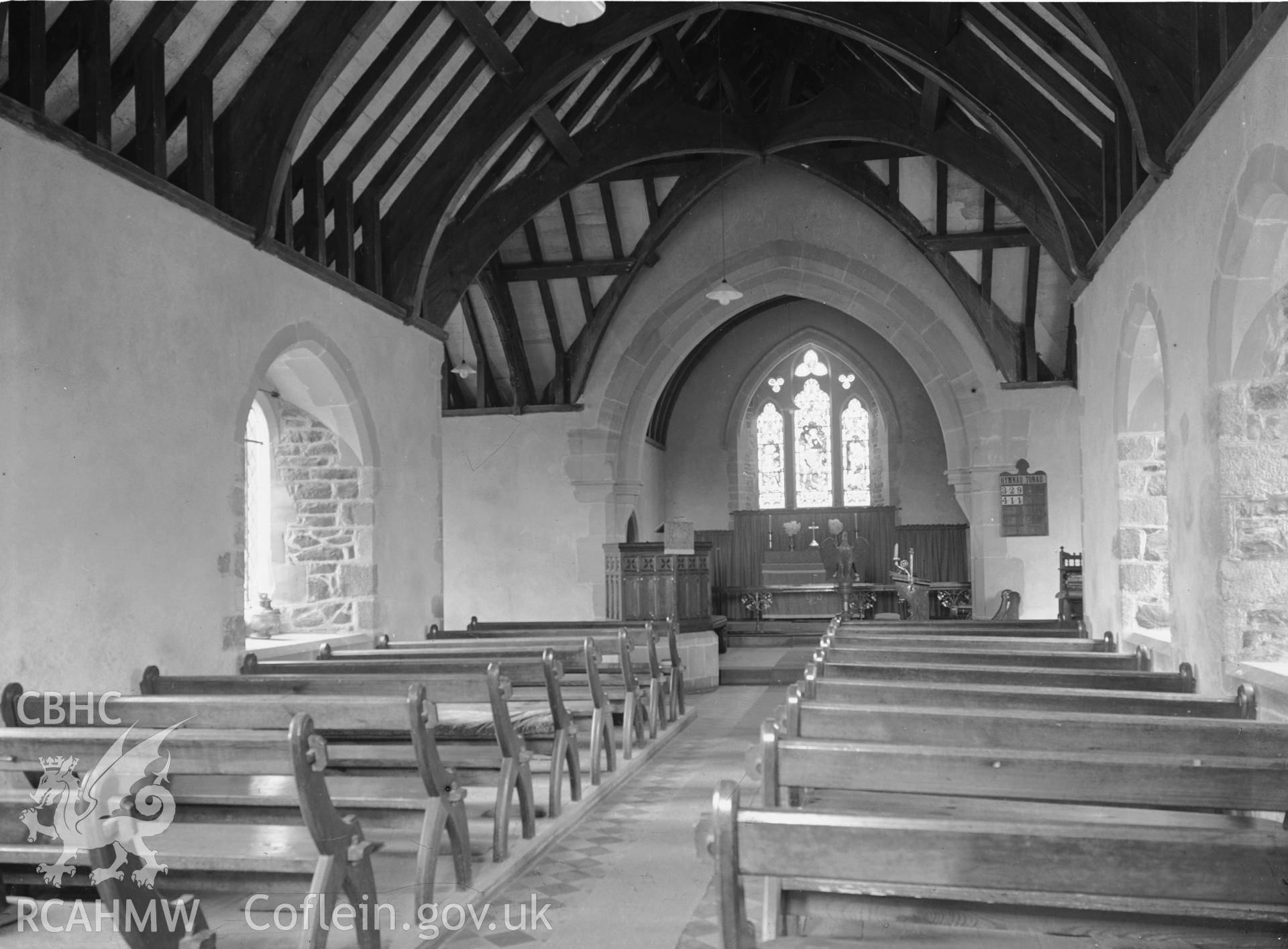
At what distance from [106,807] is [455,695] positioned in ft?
6.41

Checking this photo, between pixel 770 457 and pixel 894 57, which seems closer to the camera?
pixel 894 57

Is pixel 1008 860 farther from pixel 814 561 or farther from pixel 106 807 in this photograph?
pixel 814 561

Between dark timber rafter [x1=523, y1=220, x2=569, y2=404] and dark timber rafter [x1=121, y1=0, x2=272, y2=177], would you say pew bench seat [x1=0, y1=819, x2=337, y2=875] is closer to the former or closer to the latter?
dark timber rafter [x1=121, y1=0, x2=272, y2=177]

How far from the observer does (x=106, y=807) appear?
8.26 feet

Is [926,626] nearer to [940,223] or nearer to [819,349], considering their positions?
[940,223]

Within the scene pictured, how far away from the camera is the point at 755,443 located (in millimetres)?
16516

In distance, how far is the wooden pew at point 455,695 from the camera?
426 cm

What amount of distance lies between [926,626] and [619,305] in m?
5.76

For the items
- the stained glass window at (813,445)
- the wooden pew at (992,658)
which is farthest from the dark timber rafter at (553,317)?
the wooden pew at (992,658)

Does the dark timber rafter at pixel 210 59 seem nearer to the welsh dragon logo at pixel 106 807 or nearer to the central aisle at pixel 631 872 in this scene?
the welsh dragon logo at pixel 106 807

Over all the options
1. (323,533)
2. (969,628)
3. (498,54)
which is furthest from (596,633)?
(498,54)

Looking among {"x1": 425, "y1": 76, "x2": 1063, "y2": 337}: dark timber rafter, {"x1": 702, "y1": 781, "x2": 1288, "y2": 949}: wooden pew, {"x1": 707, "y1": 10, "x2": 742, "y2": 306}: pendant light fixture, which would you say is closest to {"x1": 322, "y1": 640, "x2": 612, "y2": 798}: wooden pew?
{"x1": 702, "y1": 781, "x2": 1288, "y2": 949}: wooden pew

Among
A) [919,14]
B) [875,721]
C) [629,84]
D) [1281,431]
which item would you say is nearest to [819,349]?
[629,84]

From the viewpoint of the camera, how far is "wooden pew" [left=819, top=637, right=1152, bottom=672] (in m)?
5.15
